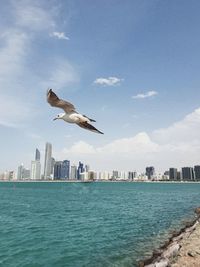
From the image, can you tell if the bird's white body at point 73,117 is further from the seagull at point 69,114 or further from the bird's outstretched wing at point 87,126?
the bird's outstretched wing at point 87,126

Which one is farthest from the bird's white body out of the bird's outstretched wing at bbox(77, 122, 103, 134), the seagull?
the bird's outstretched wing at bbox(77, 122, 103, 134)

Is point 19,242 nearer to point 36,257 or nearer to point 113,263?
point 36,257

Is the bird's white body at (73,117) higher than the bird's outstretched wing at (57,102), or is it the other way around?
the bird's outstretched wing at (57,102)

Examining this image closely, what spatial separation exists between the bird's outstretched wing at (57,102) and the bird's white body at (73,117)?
0.13m

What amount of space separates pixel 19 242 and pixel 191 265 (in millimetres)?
15549

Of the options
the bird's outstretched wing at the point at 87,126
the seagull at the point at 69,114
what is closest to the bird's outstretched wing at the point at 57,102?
the seagull at the point at 69,114

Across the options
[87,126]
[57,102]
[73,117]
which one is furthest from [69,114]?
[87,126]

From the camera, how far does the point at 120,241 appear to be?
79.5 feet

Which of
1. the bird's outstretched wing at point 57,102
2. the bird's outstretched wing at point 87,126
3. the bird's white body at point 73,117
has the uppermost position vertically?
the bird's outstretched wing at point 57,102

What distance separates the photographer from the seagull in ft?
24.7

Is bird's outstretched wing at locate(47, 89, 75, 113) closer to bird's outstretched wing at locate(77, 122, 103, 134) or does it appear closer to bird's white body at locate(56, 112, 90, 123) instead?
bird's white body at locate(56, 112, 90, 123)

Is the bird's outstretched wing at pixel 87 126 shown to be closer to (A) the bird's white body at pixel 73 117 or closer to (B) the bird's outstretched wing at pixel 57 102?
(A) the bird's white body at pixel 73 117

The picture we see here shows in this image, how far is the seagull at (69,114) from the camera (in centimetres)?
753

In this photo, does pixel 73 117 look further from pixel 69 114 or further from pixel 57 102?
pixel 57 102
